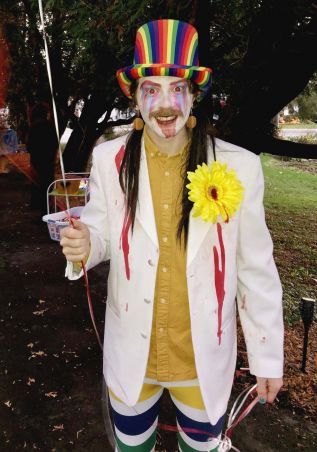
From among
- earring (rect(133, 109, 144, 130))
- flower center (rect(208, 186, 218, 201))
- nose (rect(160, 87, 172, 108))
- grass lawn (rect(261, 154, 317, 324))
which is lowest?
grass lawn (rect(261, 154, 317, 324))

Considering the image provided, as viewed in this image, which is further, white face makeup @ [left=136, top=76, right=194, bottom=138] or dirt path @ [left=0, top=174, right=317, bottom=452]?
dirt path @ [left=0, top=174, right=317, bottom=452]

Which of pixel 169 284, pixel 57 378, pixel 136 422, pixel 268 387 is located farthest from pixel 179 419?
pixel 57 378

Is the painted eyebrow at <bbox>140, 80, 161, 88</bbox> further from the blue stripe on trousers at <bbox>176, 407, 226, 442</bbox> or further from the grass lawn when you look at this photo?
the grass lawn

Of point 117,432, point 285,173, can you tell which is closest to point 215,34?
point 117,432

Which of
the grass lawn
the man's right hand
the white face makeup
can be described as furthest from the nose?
the grass lawn

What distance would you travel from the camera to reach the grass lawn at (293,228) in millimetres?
5723

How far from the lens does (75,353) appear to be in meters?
4.14

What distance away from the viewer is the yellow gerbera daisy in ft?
5.41

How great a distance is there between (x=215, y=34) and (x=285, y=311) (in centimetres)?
363

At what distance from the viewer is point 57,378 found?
3.75 meters

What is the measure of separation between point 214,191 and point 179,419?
1162mm

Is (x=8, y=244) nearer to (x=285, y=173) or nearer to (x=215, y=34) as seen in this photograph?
(x=215, y=34)

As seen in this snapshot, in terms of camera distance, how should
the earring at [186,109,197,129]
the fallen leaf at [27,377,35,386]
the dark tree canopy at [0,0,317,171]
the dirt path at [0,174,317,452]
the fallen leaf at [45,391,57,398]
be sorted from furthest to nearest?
the fallen leaf at [27,377,35,386]
the fallen leaf at [45,391,57,398]
the dark tree canopy at [0,0,317,171]
the dirt path at [0,174,317,452]
the earring at [186,109,197,129]

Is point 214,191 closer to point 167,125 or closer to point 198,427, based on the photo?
point 167,125
